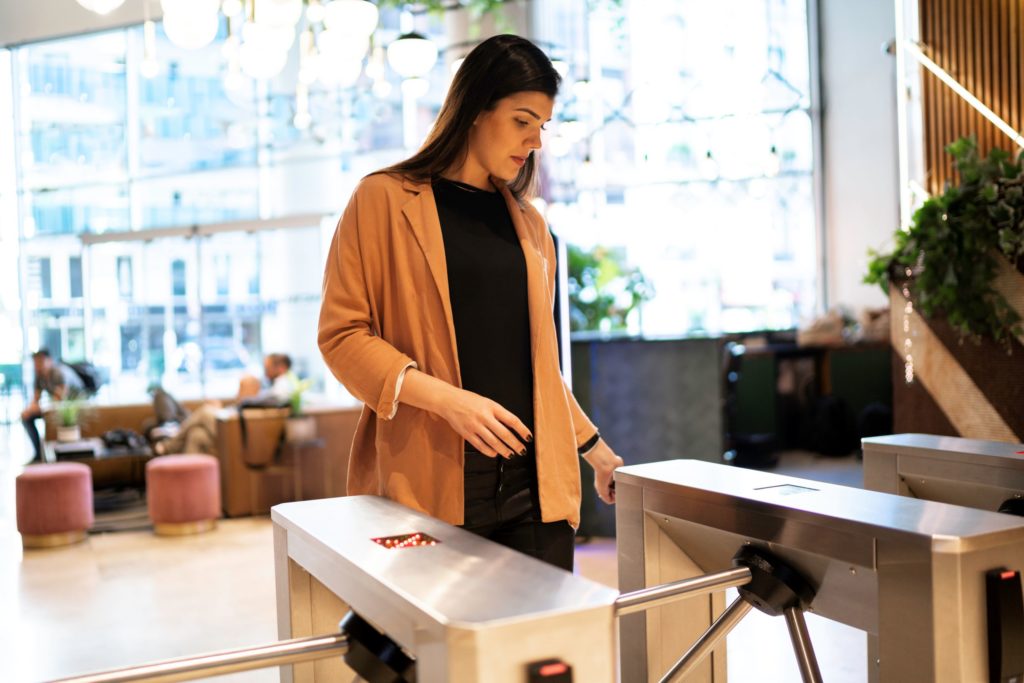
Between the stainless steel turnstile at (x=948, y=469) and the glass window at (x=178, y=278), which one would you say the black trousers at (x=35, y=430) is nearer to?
the glass window at (x=178, y=278)

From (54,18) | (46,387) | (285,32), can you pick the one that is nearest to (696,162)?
(285,32)

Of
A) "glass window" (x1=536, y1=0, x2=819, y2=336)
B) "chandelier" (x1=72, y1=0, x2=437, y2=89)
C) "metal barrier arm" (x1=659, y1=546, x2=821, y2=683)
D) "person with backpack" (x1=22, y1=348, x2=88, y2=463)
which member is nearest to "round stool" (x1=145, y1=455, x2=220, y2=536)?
"chandelier" (x1=72, y1=0, x2=437, y2=89)

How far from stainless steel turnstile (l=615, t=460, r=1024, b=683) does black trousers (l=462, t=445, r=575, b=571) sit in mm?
239

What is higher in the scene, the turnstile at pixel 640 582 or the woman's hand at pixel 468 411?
the woman's hand at pixel 468 411

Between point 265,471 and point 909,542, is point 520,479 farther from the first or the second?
point 265,471

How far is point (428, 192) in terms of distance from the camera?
5.05 ft

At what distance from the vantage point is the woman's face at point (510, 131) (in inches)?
60.8

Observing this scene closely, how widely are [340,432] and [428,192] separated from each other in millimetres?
5698

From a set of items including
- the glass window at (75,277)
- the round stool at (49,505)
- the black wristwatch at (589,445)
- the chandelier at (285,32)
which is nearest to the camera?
the black wristwatch at (589,445)

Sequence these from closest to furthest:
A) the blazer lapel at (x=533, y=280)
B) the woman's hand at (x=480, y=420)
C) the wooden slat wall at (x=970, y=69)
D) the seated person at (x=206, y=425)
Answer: the woman's hand at (x=480, y=420) → the blazer lapel at (x=533, y=280) → the wooden slat wall at (x=970, y=69) → the seated person at (x=206, y=425)

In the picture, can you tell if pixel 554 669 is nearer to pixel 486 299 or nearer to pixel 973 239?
pixel 486 299

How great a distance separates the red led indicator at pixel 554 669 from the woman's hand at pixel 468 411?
468 mm

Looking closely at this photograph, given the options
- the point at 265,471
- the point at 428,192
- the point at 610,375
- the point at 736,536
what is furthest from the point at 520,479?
the point at 265,471

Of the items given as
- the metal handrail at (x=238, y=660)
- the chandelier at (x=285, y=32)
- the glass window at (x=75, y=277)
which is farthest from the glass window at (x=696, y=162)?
the metal handrail at (x=238, y=660)
